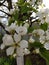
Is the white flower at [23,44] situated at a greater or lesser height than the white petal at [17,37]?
lesser

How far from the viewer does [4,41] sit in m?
0.27

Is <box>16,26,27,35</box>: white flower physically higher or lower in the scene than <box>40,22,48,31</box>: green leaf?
higher

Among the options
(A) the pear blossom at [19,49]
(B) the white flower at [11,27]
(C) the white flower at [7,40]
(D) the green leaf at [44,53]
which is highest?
(B) the white flower at [11,27]

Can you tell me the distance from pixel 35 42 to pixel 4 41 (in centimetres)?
5

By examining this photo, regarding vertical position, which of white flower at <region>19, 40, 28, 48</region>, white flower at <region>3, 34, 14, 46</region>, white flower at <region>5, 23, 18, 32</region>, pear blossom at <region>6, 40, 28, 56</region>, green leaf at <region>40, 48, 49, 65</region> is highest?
white flower at <region>5, 23, 18, 32</region>

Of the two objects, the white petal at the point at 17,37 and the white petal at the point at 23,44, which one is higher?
the white petal at the point at 17,37

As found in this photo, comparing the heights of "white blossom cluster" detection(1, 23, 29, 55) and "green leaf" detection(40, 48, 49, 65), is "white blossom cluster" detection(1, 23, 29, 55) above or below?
above

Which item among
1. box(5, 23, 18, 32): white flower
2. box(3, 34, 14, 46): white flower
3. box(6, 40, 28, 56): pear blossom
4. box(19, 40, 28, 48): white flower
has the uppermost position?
box(5, 23, 18, 32): white flower

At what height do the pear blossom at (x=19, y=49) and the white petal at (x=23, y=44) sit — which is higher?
the white petal at (x=23, y=44)

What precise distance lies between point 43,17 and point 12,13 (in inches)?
2.5

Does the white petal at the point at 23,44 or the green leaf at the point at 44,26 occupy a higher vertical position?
the green leaf at the point at 44,26

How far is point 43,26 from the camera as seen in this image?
312 mm

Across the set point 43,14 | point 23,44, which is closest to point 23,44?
point 23,44

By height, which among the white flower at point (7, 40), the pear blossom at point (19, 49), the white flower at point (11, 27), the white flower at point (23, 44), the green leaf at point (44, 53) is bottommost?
the green leaf at point (44, 53)
